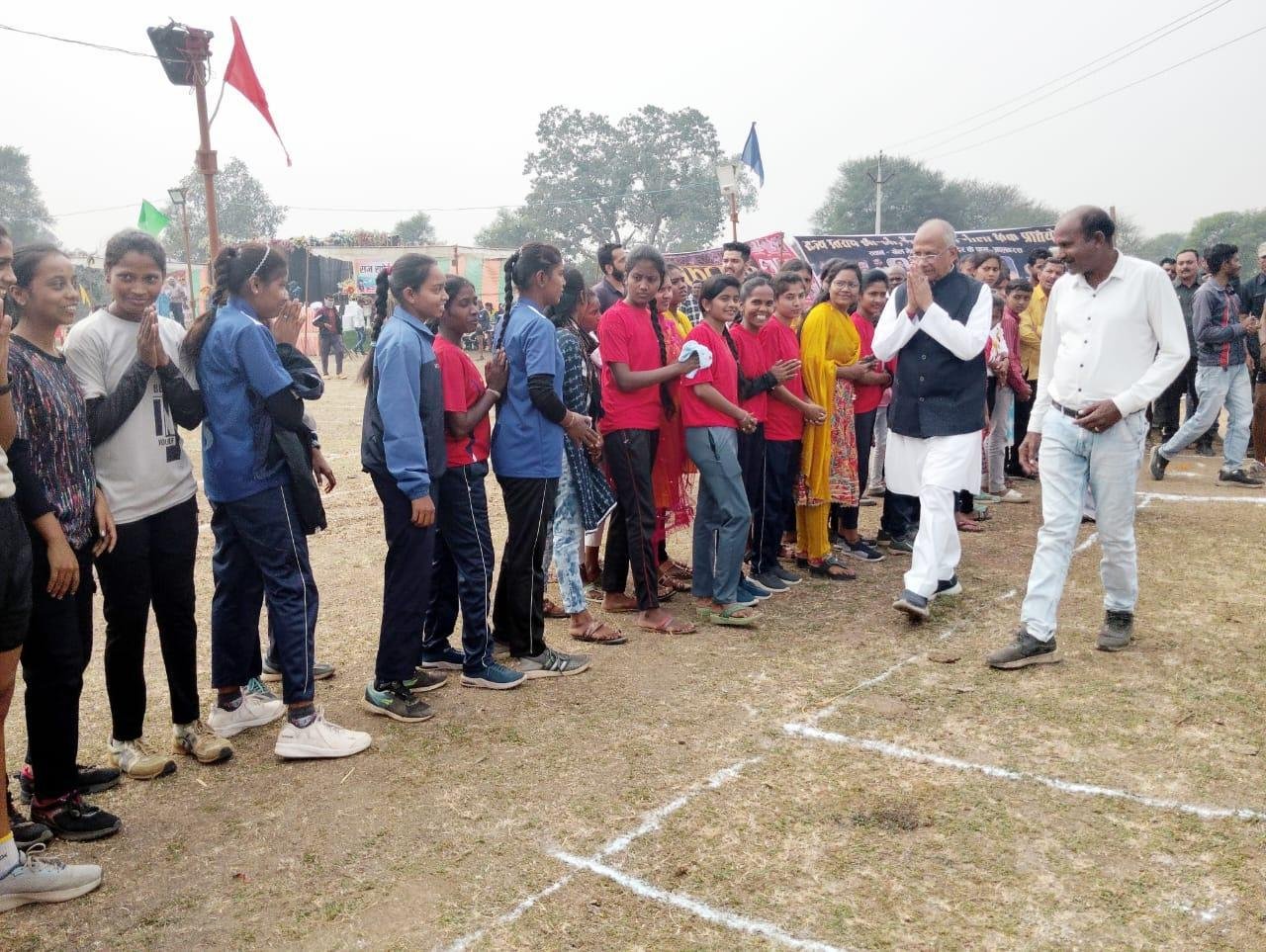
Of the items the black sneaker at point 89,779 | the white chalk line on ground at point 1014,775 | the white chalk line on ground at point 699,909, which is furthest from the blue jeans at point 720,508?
the black sneaker at point 89,779

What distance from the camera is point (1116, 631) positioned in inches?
189

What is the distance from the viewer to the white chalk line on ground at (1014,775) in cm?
319

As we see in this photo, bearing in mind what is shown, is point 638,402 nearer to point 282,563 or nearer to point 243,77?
point 282,563

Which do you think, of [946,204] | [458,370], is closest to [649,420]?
[458,370]

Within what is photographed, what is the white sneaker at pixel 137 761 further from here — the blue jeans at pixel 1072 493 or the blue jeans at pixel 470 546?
the blue jeans at pixel 1072 493

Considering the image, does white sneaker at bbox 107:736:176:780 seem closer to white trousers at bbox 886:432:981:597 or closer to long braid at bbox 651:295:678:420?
long braid at bbox 651:295:678:420

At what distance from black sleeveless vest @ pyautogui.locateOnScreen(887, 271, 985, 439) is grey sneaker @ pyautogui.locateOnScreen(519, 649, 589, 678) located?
221 cm

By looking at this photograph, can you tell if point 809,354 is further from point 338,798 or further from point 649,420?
point 338,798

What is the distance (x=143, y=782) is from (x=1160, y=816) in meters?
3.53

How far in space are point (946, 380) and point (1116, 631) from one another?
149cm

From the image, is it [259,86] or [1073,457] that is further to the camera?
[259,86]

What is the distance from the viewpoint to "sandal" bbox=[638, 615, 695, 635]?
5246 mm

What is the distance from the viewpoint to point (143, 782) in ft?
12.2

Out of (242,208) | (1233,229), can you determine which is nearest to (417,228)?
(242,208)
